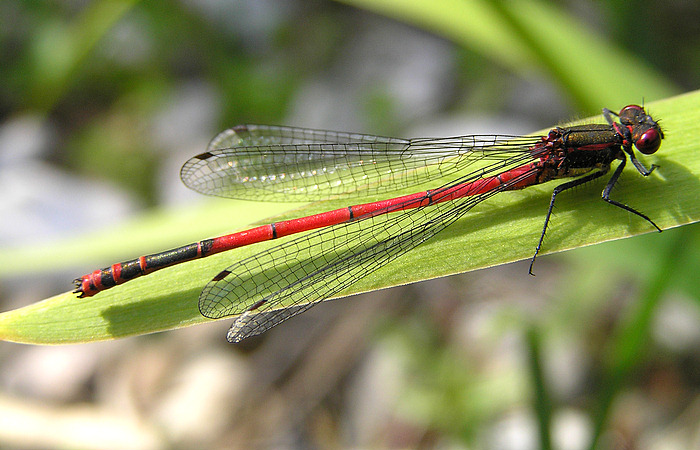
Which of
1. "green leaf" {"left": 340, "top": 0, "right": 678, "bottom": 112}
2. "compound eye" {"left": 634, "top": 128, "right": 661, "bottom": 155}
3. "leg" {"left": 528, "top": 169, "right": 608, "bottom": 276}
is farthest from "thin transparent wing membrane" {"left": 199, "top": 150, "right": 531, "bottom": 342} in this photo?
"green leaf" {"left": 340, "top": 0, "right": 678, "bottom": 112}

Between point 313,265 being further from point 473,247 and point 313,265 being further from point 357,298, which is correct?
point 357,298

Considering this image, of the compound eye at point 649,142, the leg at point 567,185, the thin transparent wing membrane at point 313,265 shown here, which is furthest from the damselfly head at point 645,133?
the thin transparent wing membrane at point 313,265

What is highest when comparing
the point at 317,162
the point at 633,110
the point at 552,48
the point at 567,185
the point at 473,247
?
the point at 552,48

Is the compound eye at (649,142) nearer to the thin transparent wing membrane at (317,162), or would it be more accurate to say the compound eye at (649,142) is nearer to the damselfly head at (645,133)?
the damselfly head at (645,133)

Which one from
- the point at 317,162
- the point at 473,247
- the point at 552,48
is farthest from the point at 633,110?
the point at 317,162

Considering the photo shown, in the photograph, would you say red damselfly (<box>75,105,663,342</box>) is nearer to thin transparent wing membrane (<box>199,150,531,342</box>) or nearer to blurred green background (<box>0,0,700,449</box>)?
thin transparent wing membrane (<box>199,150,531,342</box>)

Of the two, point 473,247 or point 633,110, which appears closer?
point 473,247

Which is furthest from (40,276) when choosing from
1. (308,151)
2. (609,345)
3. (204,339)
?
(609,345)
